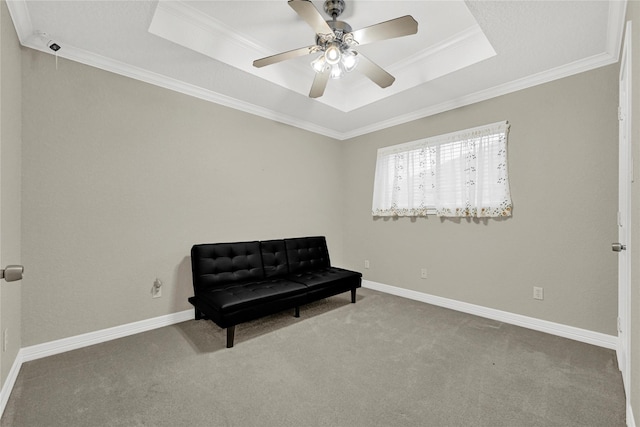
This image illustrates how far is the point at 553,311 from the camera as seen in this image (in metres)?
2.59

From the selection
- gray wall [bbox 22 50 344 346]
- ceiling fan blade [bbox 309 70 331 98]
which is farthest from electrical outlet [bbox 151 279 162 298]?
ceiling fan blade [bbox 309 70 331 98]

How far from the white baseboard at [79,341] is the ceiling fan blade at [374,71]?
291cm

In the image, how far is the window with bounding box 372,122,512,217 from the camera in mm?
2951

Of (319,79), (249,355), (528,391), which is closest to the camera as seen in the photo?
(528,391)

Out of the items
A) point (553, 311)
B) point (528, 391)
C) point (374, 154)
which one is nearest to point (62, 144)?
point (374, 154)

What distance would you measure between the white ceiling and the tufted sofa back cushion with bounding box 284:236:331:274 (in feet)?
5.91

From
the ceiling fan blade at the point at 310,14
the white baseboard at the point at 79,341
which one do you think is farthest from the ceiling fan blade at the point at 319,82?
the white baseboard at the point at 79,341

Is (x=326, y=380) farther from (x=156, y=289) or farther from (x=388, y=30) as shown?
(x=388, y=30)

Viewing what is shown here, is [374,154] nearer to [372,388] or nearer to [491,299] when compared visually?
[491,299]

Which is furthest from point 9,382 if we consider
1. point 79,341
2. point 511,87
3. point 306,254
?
point 511,87

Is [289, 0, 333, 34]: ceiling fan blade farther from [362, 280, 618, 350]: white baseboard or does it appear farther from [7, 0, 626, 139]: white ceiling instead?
[362, 280, 618, 350]: white baseboard

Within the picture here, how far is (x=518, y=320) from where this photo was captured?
2.78m

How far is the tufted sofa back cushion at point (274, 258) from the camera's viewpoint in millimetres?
3238

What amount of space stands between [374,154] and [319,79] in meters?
2.05
